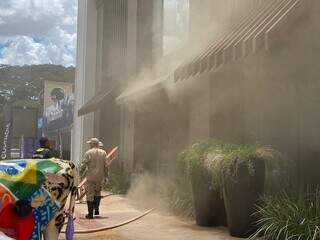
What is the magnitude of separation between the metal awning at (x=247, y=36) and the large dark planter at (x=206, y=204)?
1.85m

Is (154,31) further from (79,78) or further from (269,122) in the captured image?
(79,78)

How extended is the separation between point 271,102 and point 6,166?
6.32 meters

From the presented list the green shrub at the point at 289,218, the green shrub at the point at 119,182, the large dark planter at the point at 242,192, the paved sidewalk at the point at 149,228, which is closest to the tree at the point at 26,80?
the green shrub at the point at 119,182

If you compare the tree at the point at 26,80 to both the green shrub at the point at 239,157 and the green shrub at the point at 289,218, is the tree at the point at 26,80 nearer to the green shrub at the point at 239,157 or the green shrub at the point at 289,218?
the green shrub at the point at 239,157

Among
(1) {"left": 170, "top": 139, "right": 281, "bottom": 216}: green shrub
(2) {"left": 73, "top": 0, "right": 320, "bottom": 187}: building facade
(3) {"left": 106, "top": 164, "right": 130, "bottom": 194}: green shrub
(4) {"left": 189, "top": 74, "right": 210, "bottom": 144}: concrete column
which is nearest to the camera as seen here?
(1) {"left": 170, "top": 139, "right": 281, "bottom": 216}: green shrub

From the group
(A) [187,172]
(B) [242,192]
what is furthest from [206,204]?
(B) [242,192]

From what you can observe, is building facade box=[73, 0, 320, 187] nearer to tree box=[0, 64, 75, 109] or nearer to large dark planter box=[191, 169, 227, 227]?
large dark planter box=[191, 169, 227, 227]

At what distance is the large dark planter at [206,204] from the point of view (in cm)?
902

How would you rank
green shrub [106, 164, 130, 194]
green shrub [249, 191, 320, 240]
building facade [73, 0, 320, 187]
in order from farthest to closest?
green shrub [106, 164, 130, 194] < building facade [73, 0, 320, 187] < green shrub [249, 191, 320, 240]

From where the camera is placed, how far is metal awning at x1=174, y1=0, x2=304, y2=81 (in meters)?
7.38

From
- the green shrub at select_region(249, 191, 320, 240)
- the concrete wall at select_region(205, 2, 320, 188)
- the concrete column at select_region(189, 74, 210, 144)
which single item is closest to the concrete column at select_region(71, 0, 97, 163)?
the concrete column at select_region(189, 74, 210, 144)

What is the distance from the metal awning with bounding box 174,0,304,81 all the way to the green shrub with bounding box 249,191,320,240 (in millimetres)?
2066

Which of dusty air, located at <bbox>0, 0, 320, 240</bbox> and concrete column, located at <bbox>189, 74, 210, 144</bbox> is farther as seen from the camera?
concrete column, located at <bbox>189, 74, 210, 144</bbox>

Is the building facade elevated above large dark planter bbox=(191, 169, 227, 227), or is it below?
above
